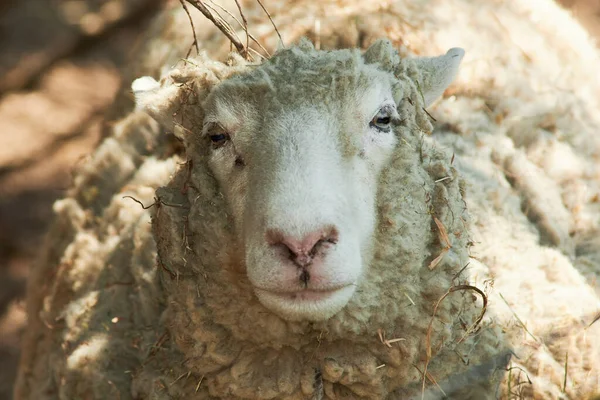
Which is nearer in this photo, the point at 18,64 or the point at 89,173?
the point at 89,173

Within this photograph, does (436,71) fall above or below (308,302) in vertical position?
above

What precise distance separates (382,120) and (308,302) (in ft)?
2.22

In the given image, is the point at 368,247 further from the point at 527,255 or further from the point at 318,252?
the point at 527,255

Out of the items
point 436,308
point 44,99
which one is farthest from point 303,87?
point 44,99

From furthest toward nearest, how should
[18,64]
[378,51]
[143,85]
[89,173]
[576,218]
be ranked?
[18,64], [89,173], [576,218], [143,85], [378,51]

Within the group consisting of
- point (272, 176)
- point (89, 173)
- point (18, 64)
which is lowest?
point (18, 64)

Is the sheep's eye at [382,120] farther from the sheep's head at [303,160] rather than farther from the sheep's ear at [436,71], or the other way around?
the sheep's ear at [436,71]

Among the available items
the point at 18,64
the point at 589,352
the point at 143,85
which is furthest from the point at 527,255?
the point at 18,64

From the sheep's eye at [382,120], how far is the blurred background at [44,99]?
4241 millimetres

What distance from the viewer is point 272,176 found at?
8.00ft

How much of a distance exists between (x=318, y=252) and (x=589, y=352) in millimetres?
1173

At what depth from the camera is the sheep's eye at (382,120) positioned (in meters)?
2.65

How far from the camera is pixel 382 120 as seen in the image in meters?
2.67

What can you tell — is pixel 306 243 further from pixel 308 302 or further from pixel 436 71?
pixel 436 71
